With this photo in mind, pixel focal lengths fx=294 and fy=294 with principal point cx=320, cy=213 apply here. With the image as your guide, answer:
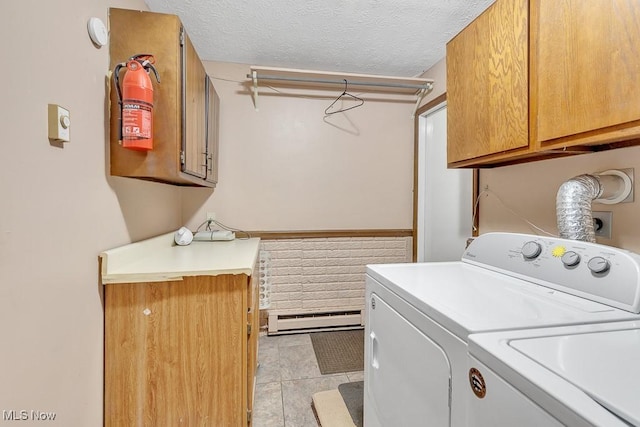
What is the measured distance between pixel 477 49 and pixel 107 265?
1.93 meters

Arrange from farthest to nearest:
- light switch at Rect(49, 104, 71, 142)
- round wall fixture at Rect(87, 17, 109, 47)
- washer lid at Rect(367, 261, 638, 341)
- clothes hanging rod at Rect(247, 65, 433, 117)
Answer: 1. clothes hanging rod at Rect(247, 65, 433, 117)
2. round wall fixture at Rect(87, 17, 109, 47)
3. light switch at Rect(49, 104, 71, 142)
4. washer lid at Rect(367, 261, 638, 341)

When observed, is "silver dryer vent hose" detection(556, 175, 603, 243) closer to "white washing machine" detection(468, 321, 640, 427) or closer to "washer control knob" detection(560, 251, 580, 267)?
"washer control knob" detection(560, 251, 580, 267)

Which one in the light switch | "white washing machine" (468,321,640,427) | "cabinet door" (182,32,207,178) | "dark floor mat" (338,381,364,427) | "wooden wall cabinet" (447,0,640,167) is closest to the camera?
"white washing machine" (468,321,640,427)

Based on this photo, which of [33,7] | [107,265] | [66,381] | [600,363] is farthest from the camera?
[107,265]

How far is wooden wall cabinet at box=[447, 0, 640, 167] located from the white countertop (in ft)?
4.15

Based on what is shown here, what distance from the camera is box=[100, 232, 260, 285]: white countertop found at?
4.17 ft

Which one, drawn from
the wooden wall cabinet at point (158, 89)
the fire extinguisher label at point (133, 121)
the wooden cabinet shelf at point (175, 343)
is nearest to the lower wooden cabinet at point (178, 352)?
the wooden cabinet shelf at point (175, 343)

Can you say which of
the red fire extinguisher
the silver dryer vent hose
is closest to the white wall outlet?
the silver dryer vent hose

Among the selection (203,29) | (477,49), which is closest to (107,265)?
(203,29)

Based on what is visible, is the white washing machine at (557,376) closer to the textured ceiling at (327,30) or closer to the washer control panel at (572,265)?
the washer control panel at (572,265)

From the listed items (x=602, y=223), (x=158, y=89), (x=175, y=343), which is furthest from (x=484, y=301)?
(x=158, y=89)

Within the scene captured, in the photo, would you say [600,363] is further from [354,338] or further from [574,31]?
[354,338]

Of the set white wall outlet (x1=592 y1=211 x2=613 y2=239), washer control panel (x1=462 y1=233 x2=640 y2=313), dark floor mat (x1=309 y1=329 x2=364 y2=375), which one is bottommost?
dark floor mat (x1=309 y1=329 x2=364 y2=375)

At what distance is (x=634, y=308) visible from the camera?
0.79 metres
